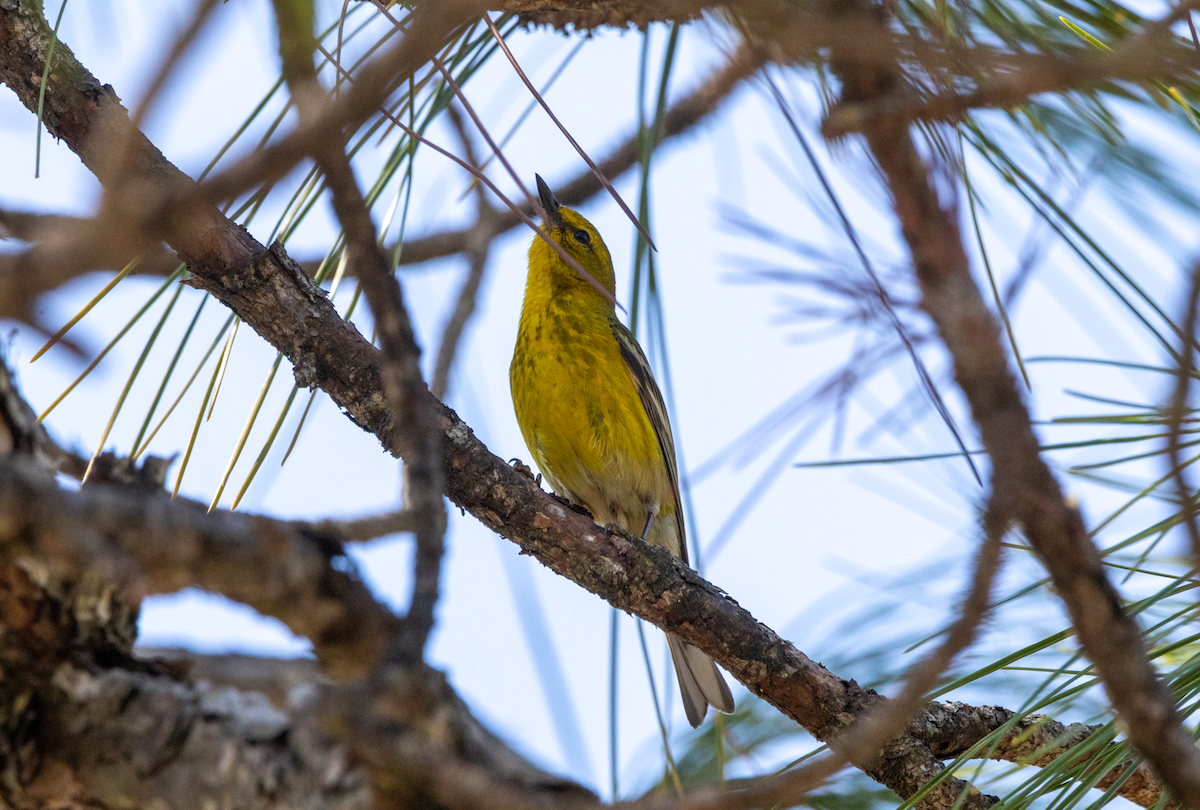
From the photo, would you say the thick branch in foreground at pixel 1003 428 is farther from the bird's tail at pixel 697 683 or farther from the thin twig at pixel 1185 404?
the bird's tail at pixel 697 683

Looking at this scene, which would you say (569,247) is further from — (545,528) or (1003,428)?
(1003,428)

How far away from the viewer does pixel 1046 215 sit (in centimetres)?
179

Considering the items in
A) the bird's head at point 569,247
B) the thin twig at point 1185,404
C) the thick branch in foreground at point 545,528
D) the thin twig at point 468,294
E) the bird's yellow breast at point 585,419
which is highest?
the bird's head at point 569,247

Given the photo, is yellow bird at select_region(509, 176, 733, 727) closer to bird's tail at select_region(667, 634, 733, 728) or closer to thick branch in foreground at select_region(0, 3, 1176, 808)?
bird's tail at select_region(667, 634, 733, 728)

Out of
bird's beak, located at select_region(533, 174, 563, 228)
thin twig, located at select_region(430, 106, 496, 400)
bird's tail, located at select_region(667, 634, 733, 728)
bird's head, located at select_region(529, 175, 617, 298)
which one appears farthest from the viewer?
bird's beak, located at select_region(533, 174, 563, 228)

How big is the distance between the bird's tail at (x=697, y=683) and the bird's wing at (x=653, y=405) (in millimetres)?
859

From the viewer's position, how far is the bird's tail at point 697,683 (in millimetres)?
3869

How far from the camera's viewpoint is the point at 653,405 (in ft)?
15.8

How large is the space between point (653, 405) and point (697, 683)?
140cm

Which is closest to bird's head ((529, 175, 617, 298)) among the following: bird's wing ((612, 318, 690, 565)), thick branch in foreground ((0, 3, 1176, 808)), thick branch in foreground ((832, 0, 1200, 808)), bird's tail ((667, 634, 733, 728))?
bird's wing ((612, 318, 690, 565))

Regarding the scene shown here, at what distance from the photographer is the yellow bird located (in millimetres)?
4367

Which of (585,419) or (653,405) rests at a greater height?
(653,405)

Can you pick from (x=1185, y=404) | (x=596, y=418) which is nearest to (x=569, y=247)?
(x=596, y=418)

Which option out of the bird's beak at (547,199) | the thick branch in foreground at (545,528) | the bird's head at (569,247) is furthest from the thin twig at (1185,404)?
the bird's beak at (547,199)
